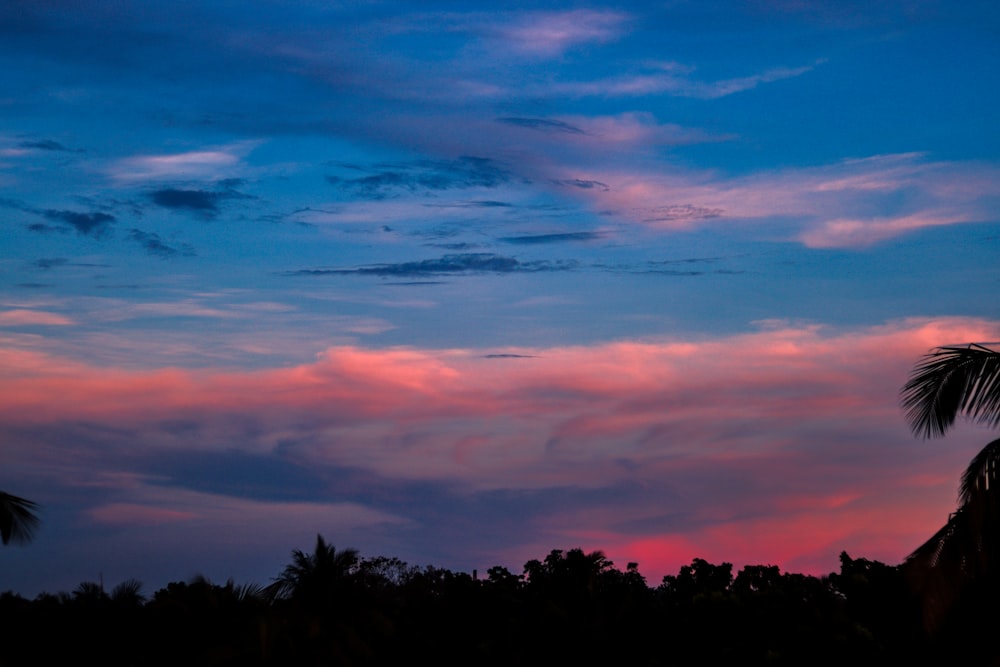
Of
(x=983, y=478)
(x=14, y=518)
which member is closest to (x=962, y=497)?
(x=983, y=478)

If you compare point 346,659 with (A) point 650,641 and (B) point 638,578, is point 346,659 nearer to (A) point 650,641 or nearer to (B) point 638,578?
(A) point 650,641

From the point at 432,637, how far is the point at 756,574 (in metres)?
13.4

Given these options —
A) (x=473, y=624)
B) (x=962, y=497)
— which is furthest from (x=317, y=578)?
(x=962, y=497)

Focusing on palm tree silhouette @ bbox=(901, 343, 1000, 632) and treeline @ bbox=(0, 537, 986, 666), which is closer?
palm tree silhouette @ bbox=(901, 343, 1000, 632)

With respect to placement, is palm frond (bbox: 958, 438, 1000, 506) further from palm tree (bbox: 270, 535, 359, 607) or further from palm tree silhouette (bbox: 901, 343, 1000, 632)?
palm tree (bbox: 270, 535, 359, 607)

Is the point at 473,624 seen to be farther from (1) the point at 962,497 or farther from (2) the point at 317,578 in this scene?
(1) the point at 962,497

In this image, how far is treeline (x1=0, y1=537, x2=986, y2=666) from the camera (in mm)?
32844

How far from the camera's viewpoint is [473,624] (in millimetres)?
40031

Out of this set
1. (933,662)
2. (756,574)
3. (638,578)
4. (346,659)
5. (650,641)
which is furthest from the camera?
(638,578)

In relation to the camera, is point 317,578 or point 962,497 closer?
A: point 962,497

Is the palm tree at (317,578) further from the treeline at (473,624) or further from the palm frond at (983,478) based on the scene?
the palm frond at (983,478)

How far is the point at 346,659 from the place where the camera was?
110 ft

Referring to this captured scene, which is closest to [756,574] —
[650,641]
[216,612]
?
[650,641]

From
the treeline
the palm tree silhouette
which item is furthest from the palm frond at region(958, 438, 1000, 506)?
the treeline
